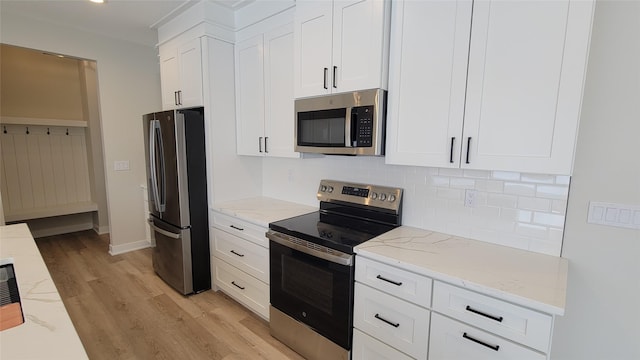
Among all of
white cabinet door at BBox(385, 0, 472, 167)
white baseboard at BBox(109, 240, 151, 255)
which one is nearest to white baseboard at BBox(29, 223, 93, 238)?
white baseboard at BBox(109, 240, 151, 255)

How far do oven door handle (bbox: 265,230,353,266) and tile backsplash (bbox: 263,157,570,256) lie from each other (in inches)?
24.4

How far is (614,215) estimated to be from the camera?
1355 mm

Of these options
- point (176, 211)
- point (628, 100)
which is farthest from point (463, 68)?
point (176, 211)

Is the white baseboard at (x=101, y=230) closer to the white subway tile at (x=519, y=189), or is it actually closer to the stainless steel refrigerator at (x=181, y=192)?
the stainless steel refrigerator at (x=181, y=192)

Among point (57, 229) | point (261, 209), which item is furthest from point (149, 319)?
point (57, 229)

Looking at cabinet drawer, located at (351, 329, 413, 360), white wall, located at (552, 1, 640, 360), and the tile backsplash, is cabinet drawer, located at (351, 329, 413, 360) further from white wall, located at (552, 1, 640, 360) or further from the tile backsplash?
white wall, located at (552, 1, 640, 360)

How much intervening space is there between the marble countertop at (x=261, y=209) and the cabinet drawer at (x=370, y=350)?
3.22 ft

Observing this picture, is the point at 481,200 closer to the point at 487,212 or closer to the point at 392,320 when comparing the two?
the point at 487,212

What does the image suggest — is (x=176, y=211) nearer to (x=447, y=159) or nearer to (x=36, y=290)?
(x=36, y=290)

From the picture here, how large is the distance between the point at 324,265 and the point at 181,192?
5.25ft

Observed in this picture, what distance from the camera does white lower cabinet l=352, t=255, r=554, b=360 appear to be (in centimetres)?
116

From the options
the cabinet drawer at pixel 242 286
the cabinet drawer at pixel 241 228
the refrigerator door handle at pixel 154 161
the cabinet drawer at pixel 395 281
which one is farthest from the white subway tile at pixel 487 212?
the refrigerator door handle at pixel 154 161

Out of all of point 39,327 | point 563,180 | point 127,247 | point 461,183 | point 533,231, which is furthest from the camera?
point 127,247

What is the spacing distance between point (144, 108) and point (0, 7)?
1.51 metres
